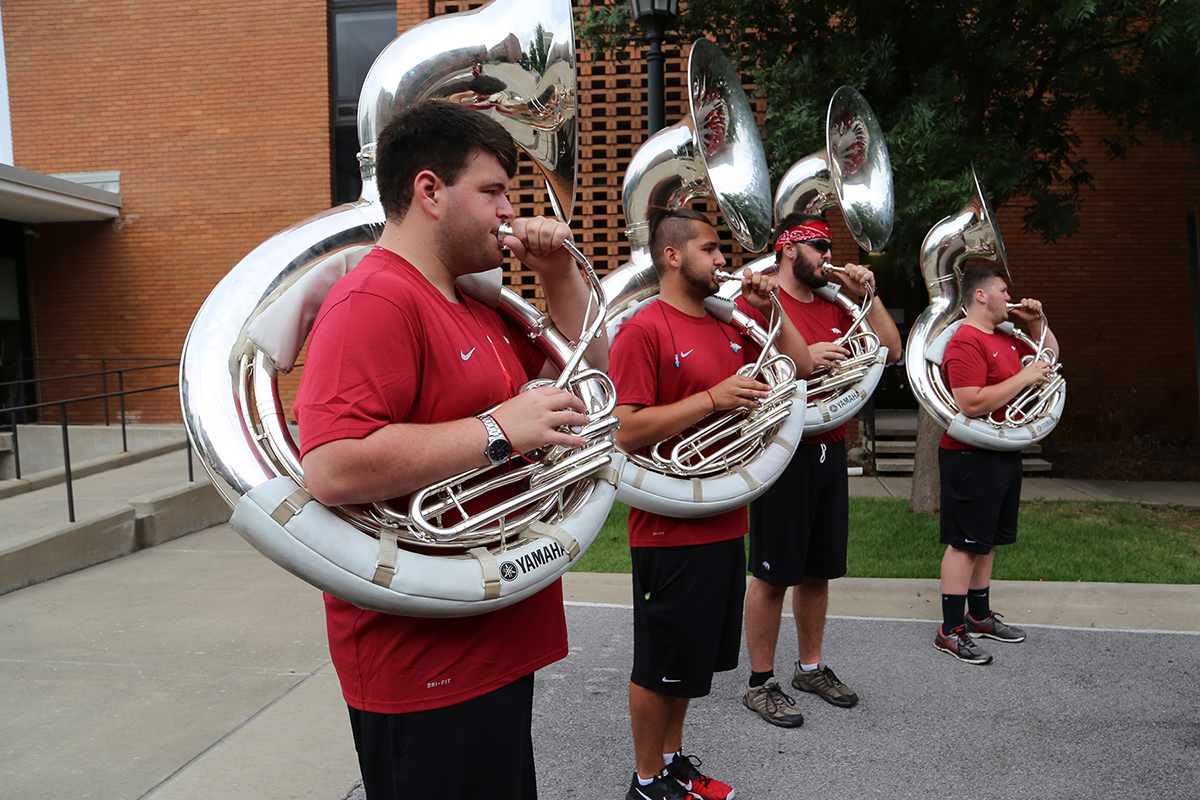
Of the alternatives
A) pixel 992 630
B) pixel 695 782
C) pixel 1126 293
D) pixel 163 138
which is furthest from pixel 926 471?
pixel 163 138

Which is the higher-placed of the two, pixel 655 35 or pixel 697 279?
pixel 655 35

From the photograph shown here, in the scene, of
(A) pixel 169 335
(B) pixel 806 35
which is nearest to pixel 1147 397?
(B) pixel 806 35

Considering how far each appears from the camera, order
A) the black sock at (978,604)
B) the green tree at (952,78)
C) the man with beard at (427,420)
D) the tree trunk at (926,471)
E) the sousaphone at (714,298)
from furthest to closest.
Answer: the tree trunk at (926,471), the green tree at (952,78), the black sock at (978,604), the sousaphone at (714,298), the man with beard at (427,420)

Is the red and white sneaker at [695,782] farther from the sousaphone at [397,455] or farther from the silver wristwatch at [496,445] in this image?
the silver wristwatch at [496,445]

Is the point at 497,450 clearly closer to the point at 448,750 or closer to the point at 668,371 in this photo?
the point at 448,750

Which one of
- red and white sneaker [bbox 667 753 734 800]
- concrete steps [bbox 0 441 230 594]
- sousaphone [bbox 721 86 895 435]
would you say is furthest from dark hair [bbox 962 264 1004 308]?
concrete steps [bbox 0 441 230 594]

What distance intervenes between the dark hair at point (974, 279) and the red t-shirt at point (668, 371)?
206 centimetres

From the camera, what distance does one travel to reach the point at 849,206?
14.1 feet

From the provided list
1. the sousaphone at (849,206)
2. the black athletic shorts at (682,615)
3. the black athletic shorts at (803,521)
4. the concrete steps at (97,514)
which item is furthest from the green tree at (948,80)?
the concrete steps at (97,514)

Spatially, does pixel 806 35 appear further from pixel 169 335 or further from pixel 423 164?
pixel 169 335

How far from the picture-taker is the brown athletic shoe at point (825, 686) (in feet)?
12.3

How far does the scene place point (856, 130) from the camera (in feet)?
15.0

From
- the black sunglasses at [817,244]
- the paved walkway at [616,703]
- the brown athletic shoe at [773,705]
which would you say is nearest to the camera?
the paved walkway at [616,703]

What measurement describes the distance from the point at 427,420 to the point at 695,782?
1972 mm
